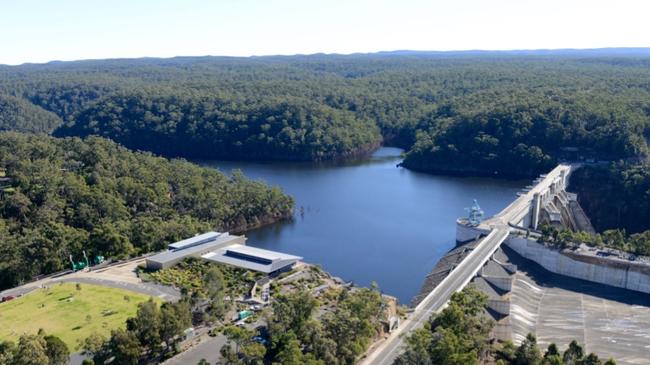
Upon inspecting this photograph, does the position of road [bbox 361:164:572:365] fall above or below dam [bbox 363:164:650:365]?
above

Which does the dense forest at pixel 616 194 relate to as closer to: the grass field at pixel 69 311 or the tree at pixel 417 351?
the tree at pixel 417 351

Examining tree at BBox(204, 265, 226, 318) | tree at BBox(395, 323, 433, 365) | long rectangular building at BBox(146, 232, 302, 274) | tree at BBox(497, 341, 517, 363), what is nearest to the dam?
tree at BBox(395, 323, 433, 365)

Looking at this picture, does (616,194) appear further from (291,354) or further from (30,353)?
(30,353)

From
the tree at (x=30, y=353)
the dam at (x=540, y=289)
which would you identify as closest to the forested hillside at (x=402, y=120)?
the dam at (x=540, y=289)

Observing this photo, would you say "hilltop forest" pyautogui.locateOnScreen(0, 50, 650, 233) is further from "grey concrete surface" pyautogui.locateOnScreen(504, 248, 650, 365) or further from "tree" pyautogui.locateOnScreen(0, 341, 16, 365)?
"tree" pyautogui.locateOnScreen(0, 341, 16, 365)

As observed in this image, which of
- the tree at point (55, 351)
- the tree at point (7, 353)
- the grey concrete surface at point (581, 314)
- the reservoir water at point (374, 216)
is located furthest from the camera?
the reservoir water at point (374, 216)

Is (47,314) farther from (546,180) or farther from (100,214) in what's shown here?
(546,180)
